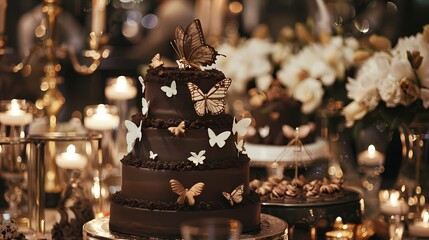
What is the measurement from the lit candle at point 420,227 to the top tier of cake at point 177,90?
125 centimetres

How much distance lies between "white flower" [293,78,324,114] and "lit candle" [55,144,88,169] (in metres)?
1.76

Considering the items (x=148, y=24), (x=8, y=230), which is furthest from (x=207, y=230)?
(x=148, y=24)

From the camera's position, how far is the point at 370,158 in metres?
5.07

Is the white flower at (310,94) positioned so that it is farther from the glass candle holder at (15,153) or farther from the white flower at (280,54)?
the glass candle holder at (15,153)

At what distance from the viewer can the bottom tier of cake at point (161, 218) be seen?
3303 millimetres

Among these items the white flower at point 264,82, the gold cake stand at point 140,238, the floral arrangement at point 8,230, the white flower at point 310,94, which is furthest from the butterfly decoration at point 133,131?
the white flower at point 264,82

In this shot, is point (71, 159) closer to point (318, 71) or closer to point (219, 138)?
point (219, 138)

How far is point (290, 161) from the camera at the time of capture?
4.77 metres

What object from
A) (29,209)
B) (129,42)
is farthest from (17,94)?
(129,42)

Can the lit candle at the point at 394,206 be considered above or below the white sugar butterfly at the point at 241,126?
below

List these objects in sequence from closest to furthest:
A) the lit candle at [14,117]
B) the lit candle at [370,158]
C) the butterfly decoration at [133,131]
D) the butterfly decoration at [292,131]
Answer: the butterfly decoration at [133,131]
the lit candle at [14,117]
the lit candle at [370,158]
the butterfly decoration at [292,131]

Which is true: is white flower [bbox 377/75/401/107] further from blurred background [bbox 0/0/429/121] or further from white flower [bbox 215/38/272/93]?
white flower [bbox 215/38/272/93]

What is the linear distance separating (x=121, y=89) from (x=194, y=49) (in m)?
2.12

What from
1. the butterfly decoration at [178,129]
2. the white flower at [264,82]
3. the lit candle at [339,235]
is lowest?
the lit candle at [339,235]
